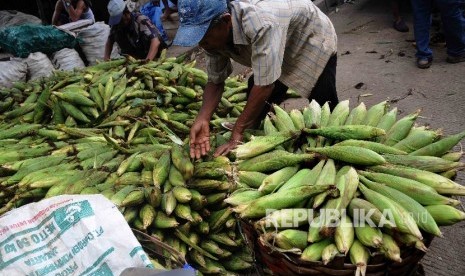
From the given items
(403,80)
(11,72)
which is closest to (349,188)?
(403,80)

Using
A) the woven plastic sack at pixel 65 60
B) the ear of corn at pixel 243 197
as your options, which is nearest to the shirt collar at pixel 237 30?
the ear of corn at pixel 243 197

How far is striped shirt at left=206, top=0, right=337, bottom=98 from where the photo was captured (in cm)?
224

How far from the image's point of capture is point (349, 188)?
1.49m

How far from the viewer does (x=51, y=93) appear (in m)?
3.38

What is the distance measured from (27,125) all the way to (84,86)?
1.92 feet

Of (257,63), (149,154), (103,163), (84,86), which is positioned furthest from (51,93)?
(257,63)

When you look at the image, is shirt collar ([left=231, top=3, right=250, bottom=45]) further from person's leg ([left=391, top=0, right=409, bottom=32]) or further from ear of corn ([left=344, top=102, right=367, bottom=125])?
person's leg ([left=391, top=0, right=409, bottom=32])

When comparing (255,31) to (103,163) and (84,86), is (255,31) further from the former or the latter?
(84,86)

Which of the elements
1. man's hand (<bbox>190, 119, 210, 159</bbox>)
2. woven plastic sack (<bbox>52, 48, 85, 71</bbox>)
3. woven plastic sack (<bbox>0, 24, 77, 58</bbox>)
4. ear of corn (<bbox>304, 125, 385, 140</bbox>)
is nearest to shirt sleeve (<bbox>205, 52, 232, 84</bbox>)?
man's hand (<bbox>190, 119, 210, 159</bbox>)

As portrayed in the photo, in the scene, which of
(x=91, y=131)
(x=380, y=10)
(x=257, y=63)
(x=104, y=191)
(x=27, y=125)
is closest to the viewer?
(x=104, y=191)

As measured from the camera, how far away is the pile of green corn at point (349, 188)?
135 cm

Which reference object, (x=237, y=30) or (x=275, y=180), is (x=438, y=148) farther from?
(x=237, y=30)

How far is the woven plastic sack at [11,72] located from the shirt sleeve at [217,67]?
322 centimetres

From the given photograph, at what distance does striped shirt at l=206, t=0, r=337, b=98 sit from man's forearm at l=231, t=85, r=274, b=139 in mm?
47
